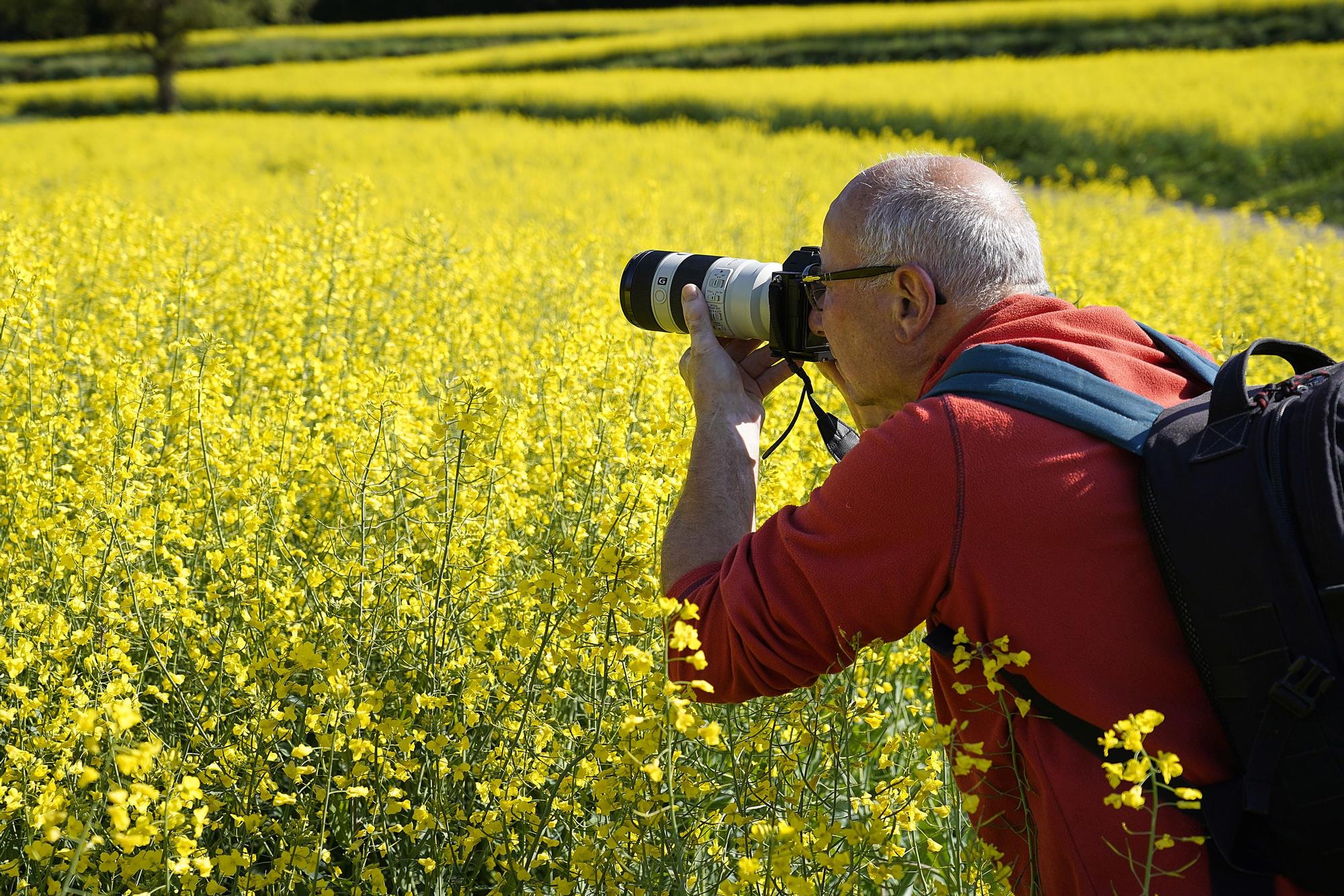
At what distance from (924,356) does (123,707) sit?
3.93 ft

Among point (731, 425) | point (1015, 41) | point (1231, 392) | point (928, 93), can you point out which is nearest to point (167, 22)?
point (928, 93)

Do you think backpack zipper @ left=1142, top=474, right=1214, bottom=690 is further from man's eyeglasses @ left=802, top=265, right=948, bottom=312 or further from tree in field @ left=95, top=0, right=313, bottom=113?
tree in field @ left=95, top=0, right=313, bottom=113

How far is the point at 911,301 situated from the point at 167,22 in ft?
102

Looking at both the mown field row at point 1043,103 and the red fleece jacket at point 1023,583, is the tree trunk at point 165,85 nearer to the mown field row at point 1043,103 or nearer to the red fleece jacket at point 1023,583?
the mown field row at point 1043,103

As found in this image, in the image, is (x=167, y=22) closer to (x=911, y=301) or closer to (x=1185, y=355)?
(x=911, y=301)

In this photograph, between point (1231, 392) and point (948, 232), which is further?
A: point (948, 232)

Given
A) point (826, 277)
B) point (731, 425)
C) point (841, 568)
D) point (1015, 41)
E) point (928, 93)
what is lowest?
point (841, 568)

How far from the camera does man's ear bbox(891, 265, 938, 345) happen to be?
1.75 m

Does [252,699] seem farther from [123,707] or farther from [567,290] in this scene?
[567,290]

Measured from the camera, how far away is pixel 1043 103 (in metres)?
18.0

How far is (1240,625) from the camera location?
140 centimetres

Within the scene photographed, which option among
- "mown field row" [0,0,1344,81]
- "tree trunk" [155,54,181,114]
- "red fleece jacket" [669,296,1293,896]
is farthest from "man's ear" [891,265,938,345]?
"tree trunk" [155,54,181,114]

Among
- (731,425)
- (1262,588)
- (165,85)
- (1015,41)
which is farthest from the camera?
(165,85)

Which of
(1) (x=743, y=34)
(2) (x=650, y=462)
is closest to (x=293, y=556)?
(2) (x=650, y=462)
